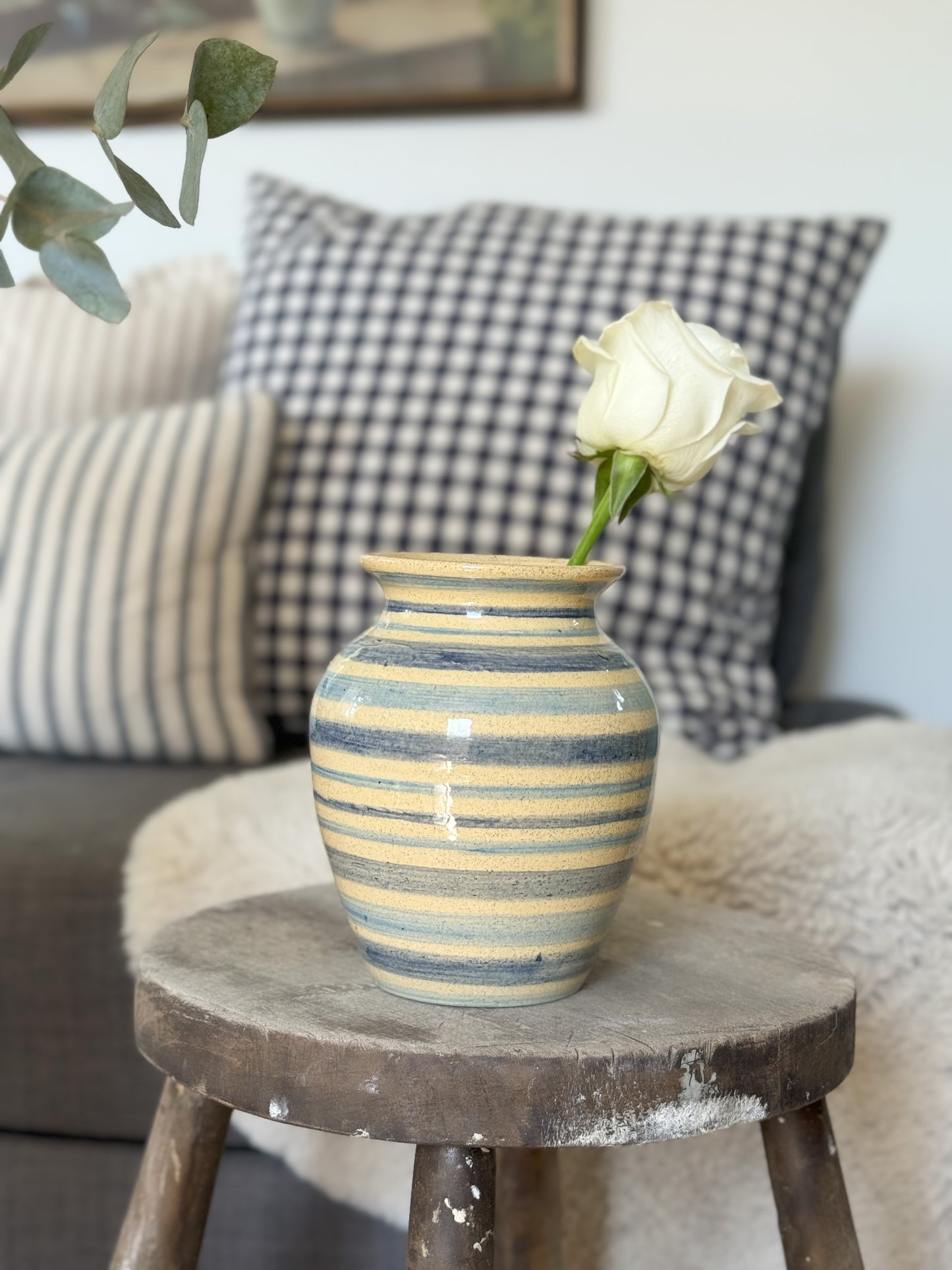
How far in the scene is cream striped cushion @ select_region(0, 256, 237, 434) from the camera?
142 cm

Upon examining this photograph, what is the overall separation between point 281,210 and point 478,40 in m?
0.37

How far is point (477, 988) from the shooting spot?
0.56 meters

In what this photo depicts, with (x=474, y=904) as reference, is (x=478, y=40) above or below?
above

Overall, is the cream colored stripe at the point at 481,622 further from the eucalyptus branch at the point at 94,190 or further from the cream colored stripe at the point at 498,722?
the eucalyptus branch at the point at 94,190

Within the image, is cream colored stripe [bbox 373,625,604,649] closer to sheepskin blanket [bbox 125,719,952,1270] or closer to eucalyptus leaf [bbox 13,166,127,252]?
eucalyptus leaf [bbox 13,166,127,252]

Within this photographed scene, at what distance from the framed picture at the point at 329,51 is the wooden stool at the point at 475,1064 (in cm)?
128

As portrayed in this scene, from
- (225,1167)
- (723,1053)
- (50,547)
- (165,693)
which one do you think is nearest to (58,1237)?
(225,1167)

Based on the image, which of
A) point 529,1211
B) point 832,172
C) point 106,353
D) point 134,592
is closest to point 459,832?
point 529,1211

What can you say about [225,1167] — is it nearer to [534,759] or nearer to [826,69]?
[534,759]

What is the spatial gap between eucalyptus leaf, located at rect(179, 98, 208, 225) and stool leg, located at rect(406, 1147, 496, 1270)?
0.37 meters

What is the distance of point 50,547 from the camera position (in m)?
1.20

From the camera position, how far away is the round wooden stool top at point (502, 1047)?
0.50m

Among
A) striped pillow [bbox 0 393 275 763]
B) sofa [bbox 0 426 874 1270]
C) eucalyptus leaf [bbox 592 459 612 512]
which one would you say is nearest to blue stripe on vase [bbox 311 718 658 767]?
eucalyptus leaf [bbox 592 459 612 512]

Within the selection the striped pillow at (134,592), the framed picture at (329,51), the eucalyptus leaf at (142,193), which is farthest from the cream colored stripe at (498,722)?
the framed picture at (329,51)
